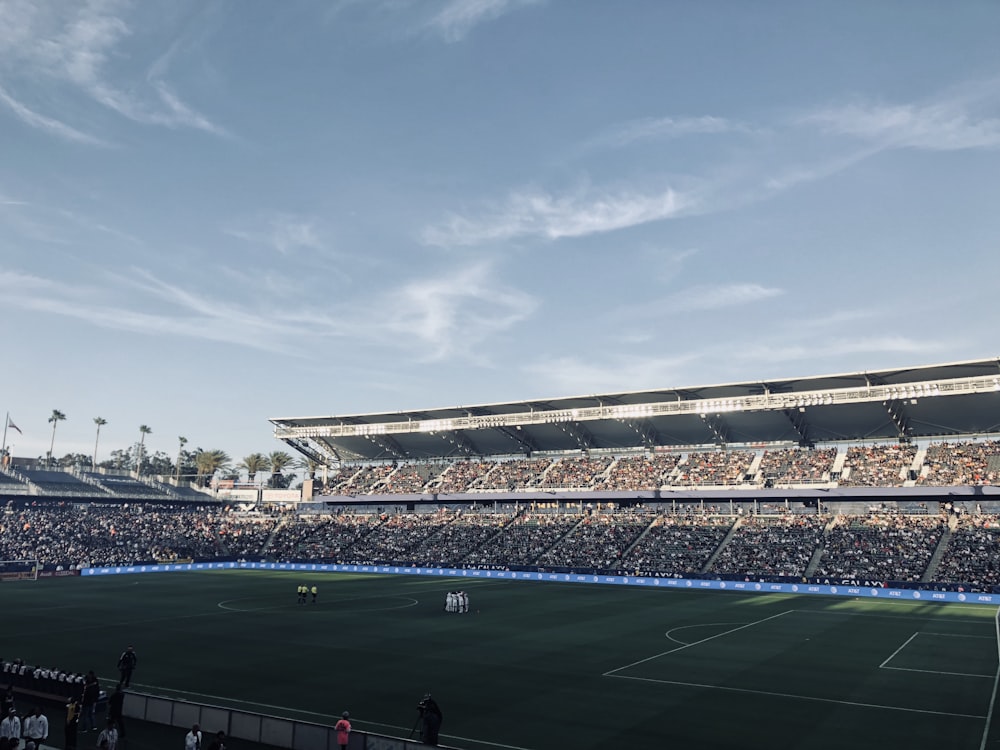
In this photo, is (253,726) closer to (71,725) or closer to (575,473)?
(71,725)

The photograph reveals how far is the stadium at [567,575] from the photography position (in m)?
25.4

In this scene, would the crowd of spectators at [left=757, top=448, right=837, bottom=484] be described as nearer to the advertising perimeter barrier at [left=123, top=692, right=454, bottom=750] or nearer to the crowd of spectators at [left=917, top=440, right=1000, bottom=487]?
the crowd of spectators at [left=917, top=440, right=1000, bottom=487]

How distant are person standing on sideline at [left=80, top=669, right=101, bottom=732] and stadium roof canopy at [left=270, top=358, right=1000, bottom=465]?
6559cm

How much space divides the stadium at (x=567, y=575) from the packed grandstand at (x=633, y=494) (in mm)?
347

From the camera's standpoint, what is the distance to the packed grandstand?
67250 mm

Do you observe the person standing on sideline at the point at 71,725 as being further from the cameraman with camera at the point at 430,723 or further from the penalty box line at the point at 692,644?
the penalty box line at the point at 692,644

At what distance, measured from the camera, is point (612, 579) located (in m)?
70.3

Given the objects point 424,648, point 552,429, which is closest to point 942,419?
point 552,429

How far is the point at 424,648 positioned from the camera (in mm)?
36688

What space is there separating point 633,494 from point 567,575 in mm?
13660

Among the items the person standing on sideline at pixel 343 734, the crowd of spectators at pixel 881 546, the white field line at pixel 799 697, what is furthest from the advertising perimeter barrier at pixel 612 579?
the person standing on sideline at pixel 343 734

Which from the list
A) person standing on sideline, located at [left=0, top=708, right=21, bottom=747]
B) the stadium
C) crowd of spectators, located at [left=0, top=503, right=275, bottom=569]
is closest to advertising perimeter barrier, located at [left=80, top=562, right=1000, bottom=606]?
the stadium

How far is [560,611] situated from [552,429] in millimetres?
42722

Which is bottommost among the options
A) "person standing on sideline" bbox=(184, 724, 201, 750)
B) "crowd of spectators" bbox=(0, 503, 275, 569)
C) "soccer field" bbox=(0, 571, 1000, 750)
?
"soccer field" bbox=(0, 571, 1000, 750)
